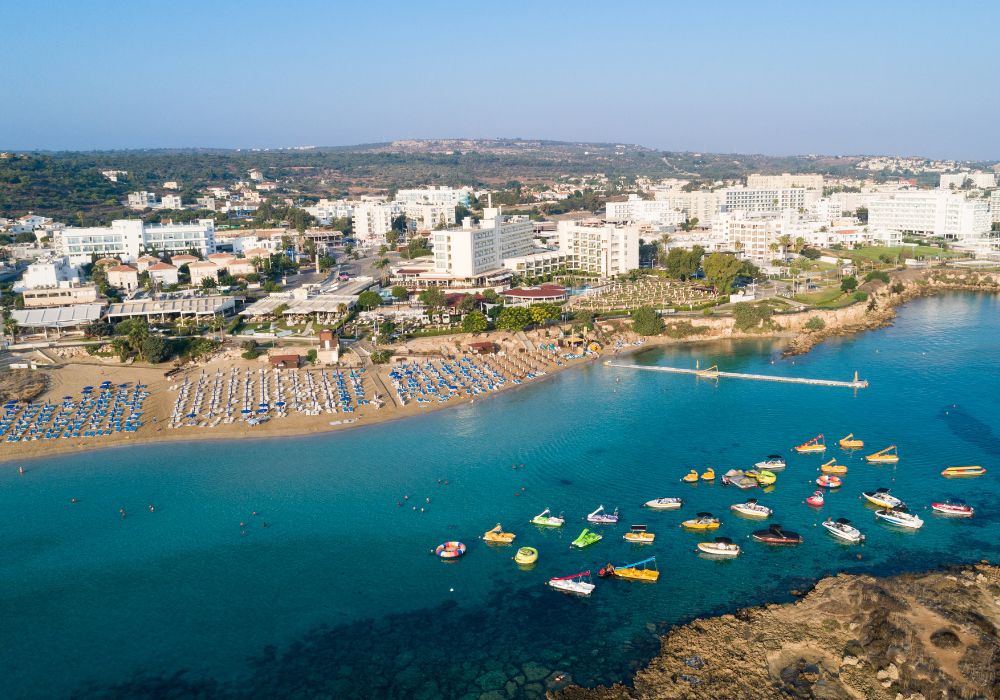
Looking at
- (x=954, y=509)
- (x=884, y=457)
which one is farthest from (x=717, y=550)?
(x=884, y=457)

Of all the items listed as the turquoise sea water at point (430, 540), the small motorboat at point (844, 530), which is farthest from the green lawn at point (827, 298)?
the small motorboat at point (844, 530)

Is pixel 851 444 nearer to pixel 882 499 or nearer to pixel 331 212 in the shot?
pixel 882 499

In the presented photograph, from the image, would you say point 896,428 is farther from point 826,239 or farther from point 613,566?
point 826,239

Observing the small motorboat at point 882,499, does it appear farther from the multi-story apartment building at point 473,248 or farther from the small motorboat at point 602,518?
the multi-story apartment building at point 473,248

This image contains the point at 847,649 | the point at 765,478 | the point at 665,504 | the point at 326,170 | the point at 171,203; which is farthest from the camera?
the point at 326,170

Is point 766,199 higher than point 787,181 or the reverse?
the reverse
